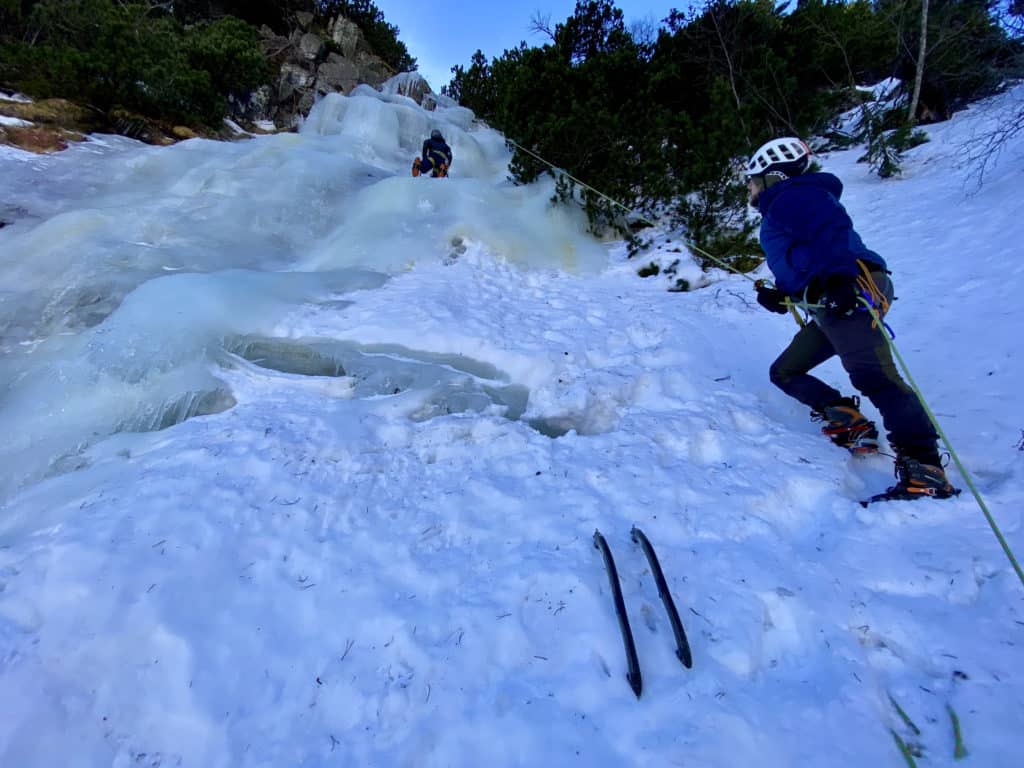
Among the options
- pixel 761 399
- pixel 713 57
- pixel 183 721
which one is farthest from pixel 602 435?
pixel 713 57

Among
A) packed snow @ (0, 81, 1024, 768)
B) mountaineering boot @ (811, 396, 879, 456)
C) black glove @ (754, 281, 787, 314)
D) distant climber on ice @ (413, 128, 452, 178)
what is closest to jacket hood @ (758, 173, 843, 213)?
black glove @ (754, 281, 787, 314)

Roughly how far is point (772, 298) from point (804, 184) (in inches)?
27.1

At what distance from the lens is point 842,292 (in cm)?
253

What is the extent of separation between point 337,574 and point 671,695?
4.87 feet

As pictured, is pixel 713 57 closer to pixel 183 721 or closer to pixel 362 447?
A: pixel 362 447

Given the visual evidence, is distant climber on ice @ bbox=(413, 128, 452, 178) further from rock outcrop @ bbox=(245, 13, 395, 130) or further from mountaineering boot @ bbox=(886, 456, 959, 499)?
mountaineering boot @ bbox=(886, 456, 959, 499)

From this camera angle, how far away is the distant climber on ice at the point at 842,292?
2470 millimetres

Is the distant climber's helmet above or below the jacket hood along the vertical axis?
above

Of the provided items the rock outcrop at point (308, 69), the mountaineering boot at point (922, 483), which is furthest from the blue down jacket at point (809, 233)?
the rock outcrop at point (308, 69)

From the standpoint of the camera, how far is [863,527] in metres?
2.35

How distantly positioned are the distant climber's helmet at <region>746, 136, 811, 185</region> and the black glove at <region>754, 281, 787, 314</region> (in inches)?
25.4

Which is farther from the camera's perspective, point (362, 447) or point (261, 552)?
point (362, 447)

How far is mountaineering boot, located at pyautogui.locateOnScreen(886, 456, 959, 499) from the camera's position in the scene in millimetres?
2373

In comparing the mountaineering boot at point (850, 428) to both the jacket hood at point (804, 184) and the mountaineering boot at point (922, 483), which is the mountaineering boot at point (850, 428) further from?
the jacket hood at point (804, 184)
